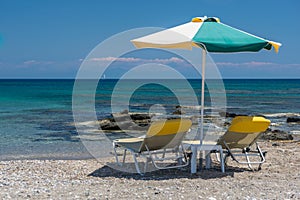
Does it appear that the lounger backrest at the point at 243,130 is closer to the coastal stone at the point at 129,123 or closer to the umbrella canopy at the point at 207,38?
the umbrella canopy at the point at 207,38

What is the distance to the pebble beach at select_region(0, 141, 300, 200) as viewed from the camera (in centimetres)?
545

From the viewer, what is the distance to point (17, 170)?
297 inches

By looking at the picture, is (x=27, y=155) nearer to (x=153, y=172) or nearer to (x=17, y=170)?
(x=17, y=170)

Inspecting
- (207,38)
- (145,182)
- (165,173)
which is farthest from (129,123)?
(207,38)

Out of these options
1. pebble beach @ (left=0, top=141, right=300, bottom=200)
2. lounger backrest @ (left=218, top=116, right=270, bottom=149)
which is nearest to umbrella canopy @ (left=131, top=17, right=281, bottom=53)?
lounger backrest @ (left=218, top=116, right=270, bottom=149)

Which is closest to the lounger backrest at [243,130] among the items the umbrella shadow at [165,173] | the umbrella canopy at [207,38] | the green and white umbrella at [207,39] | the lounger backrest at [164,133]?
the umbrella shadow at [165,173]

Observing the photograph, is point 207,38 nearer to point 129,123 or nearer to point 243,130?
point 243,130

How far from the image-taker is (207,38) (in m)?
6.23

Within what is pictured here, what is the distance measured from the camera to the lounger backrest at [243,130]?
6.84 meters

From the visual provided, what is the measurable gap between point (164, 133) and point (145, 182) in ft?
3.07

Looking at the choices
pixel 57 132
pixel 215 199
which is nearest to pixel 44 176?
pixel 215 199

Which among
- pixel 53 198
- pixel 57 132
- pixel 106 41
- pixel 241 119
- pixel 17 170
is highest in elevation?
pixel 106 41

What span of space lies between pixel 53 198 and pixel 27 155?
20.4 feet

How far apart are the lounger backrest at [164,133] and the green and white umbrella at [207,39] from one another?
1.02 meters
